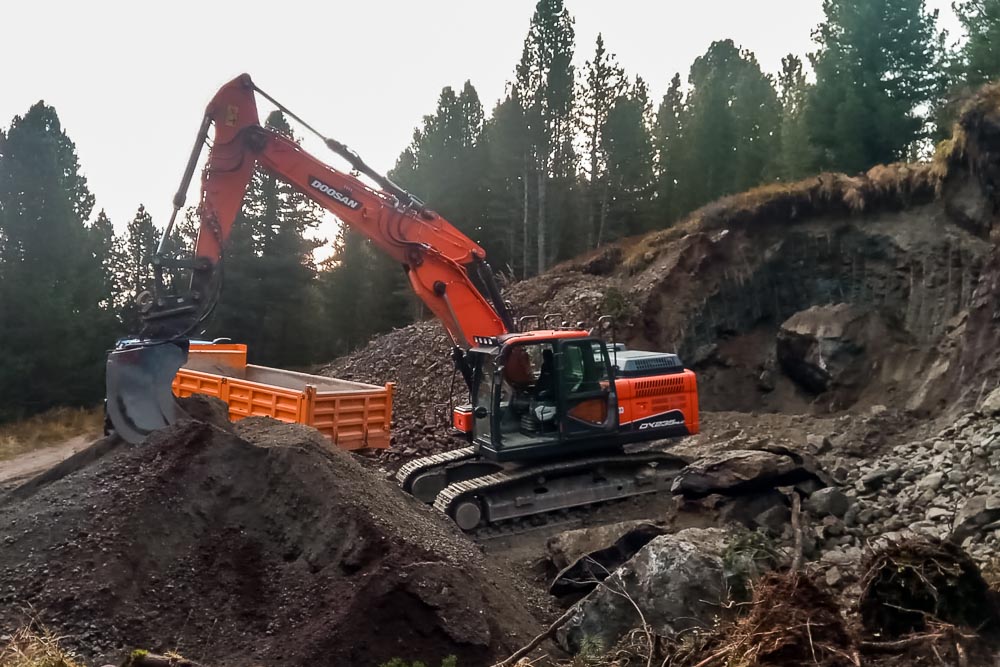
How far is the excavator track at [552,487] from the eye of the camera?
28.7 feet

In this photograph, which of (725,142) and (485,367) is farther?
(725,142)

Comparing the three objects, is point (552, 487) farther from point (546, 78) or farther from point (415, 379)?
point (546, 78)

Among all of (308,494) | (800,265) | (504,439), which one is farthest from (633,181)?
(308,494)

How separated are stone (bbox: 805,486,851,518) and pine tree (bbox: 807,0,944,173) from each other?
1365 cm

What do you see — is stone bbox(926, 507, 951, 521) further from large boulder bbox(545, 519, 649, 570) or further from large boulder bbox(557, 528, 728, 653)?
large boulder bbox(557, 528, 728, 653)

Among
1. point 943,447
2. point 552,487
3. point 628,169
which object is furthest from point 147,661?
point 628,169

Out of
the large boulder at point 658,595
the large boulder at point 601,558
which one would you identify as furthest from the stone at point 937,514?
the large boulder at point 658,595

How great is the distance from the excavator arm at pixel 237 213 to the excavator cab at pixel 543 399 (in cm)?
59

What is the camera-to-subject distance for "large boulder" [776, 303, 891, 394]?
15.1 m

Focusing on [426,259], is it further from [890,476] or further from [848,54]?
[848,54]

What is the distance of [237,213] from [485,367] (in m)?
3.49

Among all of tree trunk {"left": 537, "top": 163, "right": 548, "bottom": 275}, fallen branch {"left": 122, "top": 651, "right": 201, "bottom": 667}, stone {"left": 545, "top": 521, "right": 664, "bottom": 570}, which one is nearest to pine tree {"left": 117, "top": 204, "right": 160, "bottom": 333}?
tree trunk {"left": 537, "top": 163, "right": 548, "bottom": 275}

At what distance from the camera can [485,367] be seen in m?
9.15

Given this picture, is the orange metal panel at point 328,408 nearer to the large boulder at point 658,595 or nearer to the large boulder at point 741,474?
the large boulder at point 741,474
